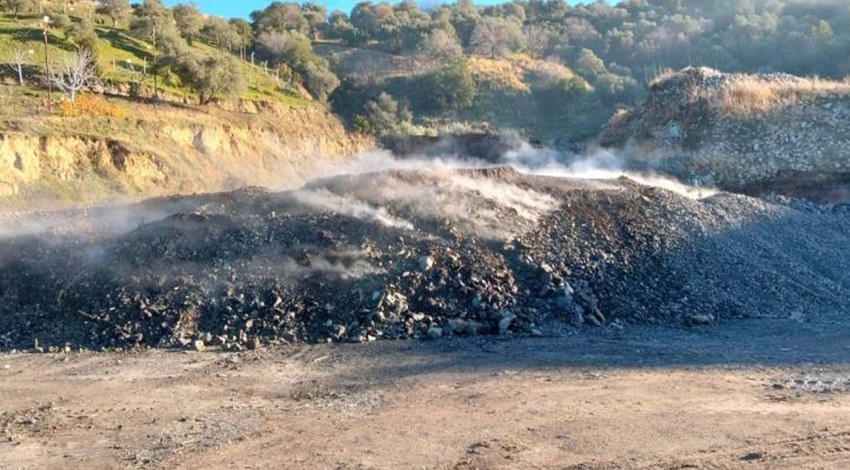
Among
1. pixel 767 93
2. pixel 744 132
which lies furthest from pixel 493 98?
pixel 744 132

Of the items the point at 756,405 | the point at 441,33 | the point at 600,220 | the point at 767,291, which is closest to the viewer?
the point at 756,405

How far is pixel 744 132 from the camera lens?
23.2 m

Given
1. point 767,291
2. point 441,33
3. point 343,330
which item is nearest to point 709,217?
point 767,291

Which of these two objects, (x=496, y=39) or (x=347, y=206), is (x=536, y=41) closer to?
(x=496, y=39)

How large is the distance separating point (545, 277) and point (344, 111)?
98.3 ft

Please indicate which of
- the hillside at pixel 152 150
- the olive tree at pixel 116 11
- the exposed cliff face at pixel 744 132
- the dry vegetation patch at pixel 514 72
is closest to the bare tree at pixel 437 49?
the dry vegetation patch at pixel 514 72

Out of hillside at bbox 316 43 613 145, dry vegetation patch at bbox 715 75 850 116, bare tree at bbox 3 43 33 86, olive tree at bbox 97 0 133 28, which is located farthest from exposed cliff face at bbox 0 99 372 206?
dry vegetation patch at bbox 715 75 850 116

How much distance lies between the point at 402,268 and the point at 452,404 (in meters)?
3.64

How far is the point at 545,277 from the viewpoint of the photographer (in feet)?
35.2

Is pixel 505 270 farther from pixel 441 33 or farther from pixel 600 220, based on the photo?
pixel 441 33

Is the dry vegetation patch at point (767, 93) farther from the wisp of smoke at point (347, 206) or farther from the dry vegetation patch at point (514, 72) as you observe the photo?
the dry vegetation patch at point (514, 72)

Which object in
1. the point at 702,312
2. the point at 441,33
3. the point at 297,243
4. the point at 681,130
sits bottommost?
the point at 702,312

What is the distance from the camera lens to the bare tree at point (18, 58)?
82.9 feet

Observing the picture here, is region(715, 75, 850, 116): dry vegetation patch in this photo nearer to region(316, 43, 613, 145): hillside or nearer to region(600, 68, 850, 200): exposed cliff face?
region(600, 68, 850, 200): exposed cliff face
